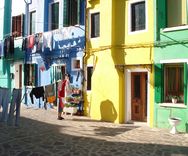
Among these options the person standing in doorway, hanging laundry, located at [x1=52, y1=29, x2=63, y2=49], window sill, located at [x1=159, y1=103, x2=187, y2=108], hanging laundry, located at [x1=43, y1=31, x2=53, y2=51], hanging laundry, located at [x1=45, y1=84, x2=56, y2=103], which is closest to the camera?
window sill, located at [x1=159, y1=103, x2=187, y2=108]

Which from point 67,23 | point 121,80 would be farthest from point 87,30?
point 121,80

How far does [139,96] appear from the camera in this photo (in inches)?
616

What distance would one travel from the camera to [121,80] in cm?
1582

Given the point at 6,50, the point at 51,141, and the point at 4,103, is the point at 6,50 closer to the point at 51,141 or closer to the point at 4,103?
the point at 4,103

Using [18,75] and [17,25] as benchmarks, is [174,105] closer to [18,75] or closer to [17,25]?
[18,75]

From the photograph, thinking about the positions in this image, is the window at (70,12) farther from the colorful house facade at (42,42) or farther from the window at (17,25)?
the window at (17,25)

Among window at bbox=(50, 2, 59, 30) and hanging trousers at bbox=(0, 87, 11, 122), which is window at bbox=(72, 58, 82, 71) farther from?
hanging trousers at bbox=(0, 87, 11, 122)

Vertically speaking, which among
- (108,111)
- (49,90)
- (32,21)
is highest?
(32,21)

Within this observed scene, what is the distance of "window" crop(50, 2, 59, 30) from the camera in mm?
20422

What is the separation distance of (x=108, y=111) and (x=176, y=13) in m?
5.43

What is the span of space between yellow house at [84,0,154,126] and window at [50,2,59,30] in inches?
159

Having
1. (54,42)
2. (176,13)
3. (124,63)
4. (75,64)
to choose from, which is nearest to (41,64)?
(54,42)

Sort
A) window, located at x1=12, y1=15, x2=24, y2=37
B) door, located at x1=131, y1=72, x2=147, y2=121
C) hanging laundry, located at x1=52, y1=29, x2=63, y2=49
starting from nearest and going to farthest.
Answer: door, located at x1=131, y1=72, x2=147, y2=121, hanging laundry, located at x1=52, y1=29, x2=63, y2=49, window, located at x1=12, y1=15, x2=24, y2=37

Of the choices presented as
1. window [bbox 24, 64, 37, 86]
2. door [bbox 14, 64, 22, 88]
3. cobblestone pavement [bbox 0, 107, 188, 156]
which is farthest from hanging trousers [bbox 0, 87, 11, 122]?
door [bbox 14, 64, 22, 88]
